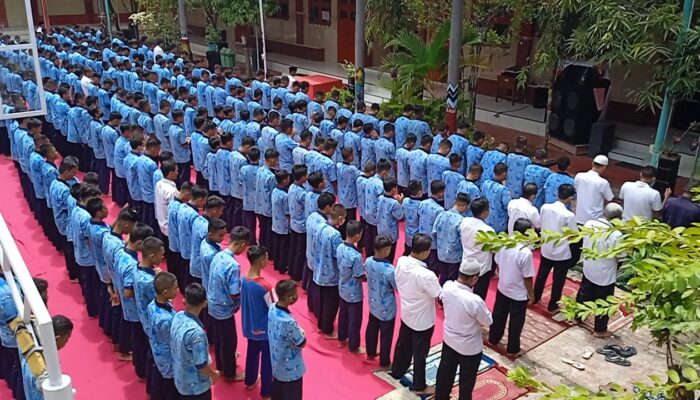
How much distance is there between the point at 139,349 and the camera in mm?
5172

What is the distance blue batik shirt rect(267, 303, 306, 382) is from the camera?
4289 millimetres

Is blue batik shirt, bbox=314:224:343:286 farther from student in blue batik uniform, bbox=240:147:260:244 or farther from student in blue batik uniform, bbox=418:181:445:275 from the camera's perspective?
student in blue batik uniform, bbox=240:147:260:244

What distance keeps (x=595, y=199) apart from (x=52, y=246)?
6238 millimetres

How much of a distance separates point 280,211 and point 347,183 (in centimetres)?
100

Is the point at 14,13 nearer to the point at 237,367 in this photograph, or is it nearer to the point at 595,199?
the point at 237,367

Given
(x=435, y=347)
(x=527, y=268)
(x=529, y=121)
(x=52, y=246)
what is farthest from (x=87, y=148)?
(x=529, y=121)

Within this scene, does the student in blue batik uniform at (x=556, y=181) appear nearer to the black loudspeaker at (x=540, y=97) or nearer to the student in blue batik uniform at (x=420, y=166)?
the student in blue batik uniform at (x=420, y=166)

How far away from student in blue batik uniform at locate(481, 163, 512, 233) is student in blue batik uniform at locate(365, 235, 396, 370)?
202 cm

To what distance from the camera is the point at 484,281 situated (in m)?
5.99

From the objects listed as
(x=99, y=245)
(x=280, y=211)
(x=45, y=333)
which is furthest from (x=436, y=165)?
(x=45, y=333)

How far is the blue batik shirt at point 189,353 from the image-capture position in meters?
4.02

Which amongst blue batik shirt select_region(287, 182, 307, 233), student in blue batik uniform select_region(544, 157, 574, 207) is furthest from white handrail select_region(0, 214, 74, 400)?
student in blue batik uniform select_region(544, 157, 574, 207)

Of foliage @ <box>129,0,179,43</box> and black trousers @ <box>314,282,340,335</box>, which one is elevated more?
foliage @ <box>129,0,179,43</box>

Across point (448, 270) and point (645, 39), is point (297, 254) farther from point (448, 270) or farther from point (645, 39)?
point (645, 39)
